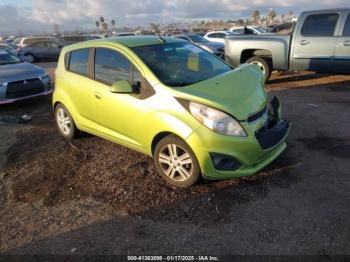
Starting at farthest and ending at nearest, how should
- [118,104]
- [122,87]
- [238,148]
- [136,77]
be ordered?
[118,104] → [136,77] → [122,87] → [238,148]

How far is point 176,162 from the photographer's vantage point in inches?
146

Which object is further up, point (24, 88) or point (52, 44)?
point (24, 88)

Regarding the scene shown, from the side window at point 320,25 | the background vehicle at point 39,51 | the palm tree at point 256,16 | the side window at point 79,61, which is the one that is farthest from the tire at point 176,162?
the palm tree at point 256,16

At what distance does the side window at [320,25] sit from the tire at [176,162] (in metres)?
6.04

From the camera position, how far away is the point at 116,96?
4.12 metres

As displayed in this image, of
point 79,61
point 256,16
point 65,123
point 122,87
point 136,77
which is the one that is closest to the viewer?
point 122,87

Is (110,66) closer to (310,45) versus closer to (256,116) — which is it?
(256,116)

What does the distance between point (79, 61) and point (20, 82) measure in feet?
11.4

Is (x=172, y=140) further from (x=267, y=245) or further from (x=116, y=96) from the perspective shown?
(x=267, y=245)

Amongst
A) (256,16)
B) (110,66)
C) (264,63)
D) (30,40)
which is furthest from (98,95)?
(256,16)

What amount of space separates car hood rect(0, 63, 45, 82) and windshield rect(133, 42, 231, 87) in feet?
15.6

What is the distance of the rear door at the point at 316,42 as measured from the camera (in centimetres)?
775

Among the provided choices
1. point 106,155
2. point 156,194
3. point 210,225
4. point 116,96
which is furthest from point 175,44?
point 210,225

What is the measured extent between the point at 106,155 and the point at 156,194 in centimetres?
143
